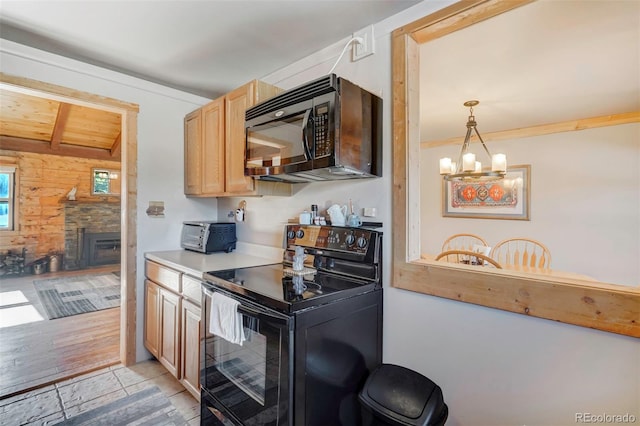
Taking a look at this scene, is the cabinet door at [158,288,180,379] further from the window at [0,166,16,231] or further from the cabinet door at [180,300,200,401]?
the window at [0,166,16,231]

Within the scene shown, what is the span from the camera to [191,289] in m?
1.99

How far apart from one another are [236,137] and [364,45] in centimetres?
108

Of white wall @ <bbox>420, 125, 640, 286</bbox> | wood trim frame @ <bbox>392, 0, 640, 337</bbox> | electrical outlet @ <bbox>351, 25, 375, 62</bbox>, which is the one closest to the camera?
wood trim frame @ <bbox>392, 0, 640, 337</bbox>

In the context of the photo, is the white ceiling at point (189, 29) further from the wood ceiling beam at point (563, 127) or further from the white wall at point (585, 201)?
the wood ceiling beam at point (563, 127)

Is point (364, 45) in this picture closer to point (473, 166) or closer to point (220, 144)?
point (220, 144)

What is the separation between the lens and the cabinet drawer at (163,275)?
217 centimetres

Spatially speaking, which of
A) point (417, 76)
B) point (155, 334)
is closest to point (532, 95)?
point (417, 76)

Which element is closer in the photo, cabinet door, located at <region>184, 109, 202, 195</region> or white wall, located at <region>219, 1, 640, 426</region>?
white wall, located at <region>219, 1, 640, 426</region>

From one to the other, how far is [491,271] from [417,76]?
3.60 feet

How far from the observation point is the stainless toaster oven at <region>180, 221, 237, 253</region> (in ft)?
8.73

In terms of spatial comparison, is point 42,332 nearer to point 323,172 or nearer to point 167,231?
point 167,231

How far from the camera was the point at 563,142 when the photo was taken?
344 cm

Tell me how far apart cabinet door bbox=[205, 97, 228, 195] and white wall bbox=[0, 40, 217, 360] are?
406mm

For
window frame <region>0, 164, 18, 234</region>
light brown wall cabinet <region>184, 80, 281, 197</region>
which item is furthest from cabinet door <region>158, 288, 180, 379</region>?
window frame <region>0, 164, 18, 234</region>
